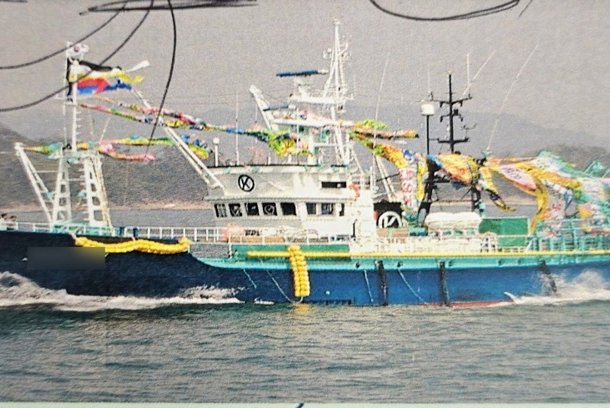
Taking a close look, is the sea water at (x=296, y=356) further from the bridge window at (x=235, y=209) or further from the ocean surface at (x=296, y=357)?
the bridge window at (x=235, y=209)

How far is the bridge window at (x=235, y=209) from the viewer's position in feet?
13.8

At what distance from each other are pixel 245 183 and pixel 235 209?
132 mm

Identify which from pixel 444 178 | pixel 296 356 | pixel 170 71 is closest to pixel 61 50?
pixel 170 71

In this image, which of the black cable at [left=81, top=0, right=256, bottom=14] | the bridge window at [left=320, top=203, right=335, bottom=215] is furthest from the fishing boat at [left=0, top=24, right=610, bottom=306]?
the black cable at [left=81, top=0, right=256, bottom=14]

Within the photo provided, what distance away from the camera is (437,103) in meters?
3.94

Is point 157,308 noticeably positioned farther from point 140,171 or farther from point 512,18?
point 512,18

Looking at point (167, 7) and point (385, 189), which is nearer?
point (167, 7)

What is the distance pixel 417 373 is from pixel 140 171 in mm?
1467

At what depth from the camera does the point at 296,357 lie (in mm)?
3668

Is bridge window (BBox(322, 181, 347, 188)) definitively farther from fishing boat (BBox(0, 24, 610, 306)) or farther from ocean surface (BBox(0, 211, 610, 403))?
ocean surface (BBox(0, 211, 610, 403))

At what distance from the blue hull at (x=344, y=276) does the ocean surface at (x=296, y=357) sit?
191mm

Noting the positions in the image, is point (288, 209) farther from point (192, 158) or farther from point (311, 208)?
point (192, 158)

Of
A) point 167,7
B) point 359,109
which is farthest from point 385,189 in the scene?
point 167,7

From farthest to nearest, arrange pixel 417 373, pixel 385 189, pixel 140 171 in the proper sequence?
1. pixel 385 189
2. pixel 140 171
3. pixel 417 373
